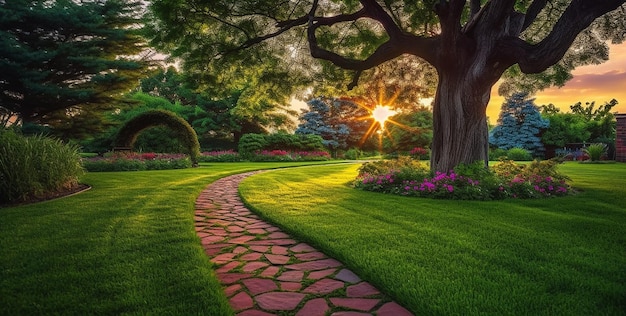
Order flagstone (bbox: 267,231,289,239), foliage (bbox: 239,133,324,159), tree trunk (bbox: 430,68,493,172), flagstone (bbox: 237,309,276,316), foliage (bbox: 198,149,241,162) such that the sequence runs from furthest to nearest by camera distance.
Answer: foliage (bbox: 239,133,324,159) < foliage (bbox: 198,149,241,162) < tree trunk (bbox: 430,68,493,172) < flagstone (bbox: 267,231,289,239) < flagstone (bbox: 237,309,276,316)

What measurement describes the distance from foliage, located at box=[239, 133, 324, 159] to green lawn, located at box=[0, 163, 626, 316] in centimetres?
2080

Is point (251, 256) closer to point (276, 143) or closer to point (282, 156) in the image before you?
point (282, 156)

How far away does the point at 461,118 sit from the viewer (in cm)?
814

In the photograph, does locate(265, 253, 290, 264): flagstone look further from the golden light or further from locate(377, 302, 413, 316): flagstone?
the golden light

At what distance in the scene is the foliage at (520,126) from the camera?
3142 centimetres

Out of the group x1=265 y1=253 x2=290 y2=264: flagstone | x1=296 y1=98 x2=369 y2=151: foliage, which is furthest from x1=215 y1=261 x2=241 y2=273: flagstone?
x1=296 y1=98 x2=369 y2=151: foliage

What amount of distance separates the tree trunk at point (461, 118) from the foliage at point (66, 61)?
15602 mm

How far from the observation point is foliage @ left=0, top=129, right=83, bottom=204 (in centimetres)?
617

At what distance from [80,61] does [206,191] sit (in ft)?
41.5

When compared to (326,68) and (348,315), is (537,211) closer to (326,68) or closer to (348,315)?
(348,315)

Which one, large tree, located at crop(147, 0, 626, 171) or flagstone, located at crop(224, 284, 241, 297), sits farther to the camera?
large tree, located at crop(147, 0, 626, 171)

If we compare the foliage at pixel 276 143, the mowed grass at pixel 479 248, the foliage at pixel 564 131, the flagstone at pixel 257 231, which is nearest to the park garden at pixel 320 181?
the mowed grass at pixel 479 248

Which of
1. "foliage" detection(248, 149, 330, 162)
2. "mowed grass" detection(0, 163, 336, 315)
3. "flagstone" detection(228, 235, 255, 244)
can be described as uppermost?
"foliage" detection(248, 149, 330, 162)

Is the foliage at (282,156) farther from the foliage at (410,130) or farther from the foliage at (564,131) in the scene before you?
the foliage at (564,131)
